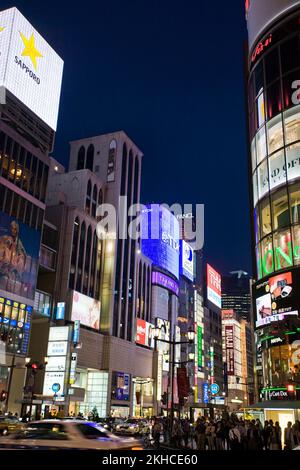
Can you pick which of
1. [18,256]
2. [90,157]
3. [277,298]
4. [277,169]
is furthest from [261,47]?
[90,157]

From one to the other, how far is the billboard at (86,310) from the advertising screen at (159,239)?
110 feet

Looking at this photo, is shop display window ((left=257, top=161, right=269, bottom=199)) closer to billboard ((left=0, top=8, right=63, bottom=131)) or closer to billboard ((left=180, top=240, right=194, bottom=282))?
billboard ((left=0, top=8, right=63, bottom=131))

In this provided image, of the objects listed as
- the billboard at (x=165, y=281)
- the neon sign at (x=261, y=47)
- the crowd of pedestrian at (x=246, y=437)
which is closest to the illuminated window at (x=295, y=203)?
the neon sign at (x=261, y=47)

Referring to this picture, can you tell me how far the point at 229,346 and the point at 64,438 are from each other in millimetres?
154767

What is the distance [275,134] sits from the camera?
1449 inches

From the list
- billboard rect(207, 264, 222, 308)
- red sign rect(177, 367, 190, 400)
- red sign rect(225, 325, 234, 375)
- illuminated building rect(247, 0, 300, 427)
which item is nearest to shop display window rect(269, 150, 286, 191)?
illuminated building rect(247, 0, 300, 427)

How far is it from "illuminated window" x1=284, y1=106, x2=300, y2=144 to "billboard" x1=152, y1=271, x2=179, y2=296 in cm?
6690

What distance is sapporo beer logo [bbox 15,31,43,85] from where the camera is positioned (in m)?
67.9

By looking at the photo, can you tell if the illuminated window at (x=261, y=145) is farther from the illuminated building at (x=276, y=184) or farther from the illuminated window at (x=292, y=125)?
the illuminated window at (x=292, y=125)

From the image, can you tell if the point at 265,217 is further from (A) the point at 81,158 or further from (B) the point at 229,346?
(B) the point at 229,346

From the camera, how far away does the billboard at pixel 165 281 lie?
329 feet

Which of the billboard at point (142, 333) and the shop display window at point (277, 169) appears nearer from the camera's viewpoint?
the shop display window at point (277, 169)
